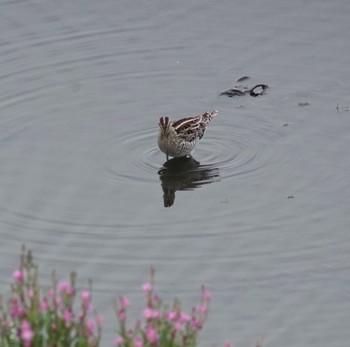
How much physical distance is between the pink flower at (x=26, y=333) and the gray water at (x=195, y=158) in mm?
3463

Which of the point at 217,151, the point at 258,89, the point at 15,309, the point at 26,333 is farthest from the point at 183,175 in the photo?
the point at 26,333

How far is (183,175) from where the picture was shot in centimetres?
1545

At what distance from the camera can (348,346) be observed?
34.6 feet

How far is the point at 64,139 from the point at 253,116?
2.82 m

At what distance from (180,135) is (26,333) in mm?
8834

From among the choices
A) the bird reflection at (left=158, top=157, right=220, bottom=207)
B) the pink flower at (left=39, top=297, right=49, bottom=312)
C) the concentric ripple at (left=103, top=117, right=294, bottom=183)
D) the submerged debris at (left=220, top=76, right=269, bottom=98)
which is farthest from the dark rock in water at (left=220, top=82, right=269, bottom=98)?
the pink flower at (left=39, top=297, right=49, bottom=312)

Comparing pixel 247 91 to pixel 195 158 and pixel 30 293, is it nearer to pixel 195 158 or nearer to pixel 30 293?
pixel 195 158

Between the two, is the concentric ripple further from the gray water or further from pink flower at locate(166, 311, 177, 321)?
pink flower at locate(166, 311, 177, 321)

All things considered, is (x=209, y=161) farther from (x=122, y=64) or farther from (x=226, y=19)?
(x=226, y=19)

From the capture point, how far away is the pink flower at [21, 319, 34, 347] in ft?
22.7

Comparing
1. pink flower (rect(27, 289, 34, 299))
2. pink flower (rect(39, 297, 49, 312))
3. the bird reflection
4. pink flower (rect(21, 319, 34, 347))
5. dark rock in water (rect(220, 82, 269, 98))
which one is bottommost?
pink flower (rect(21, 319, 34, 347))

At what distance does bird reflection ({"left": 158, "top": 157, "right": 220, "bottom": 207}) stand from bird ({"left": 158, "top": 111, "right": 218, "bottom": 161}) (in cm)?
13

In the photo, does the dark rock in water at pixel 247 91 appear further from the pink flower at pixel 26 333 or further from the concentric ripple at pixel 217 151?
the pink flower at pixel 26 333

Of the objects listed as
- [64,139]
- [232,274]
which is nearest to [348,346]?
[232,274]
